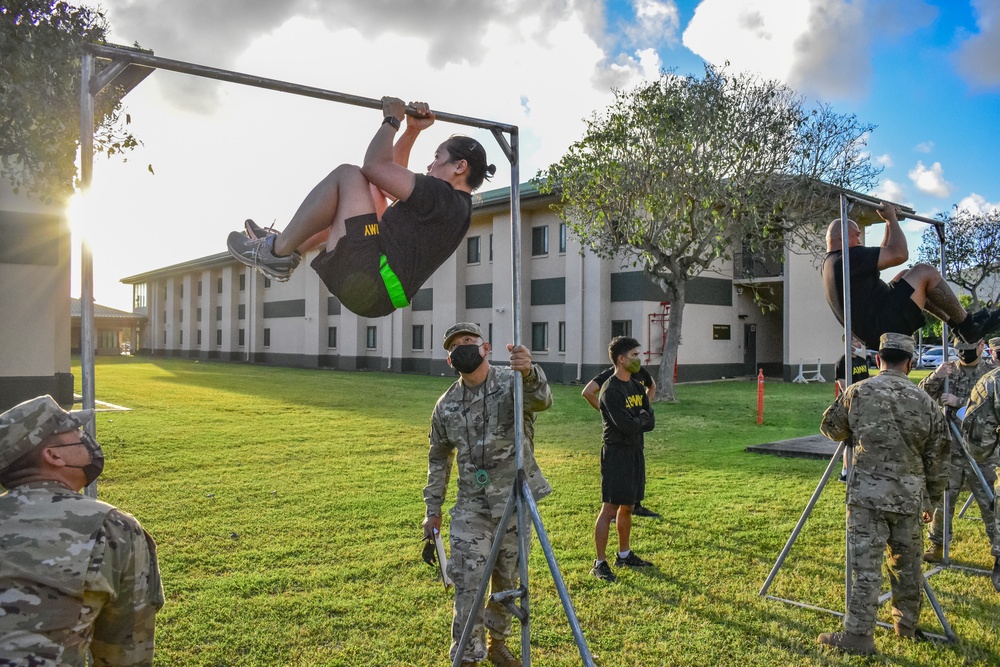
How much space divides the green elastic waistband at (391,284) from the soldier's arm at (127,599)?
52.0 inches

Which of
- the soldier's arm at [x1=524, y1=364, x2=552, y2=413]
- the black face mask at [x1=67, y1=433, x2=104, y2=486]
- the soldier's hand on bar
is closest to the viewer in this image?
the black face mask at [x1=67, y1=433, x2=104, y2=486]

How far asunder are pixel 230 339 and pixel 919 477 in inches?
1961

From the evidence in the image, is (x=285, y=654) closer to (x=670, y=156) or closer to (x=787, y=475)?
(x=787, y=475)

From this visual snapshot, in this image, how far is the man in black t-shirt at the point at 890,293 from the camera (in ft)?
16.1

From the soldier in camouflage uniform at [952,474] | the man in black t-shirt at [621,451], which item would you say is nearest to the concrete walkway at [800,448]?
the soldier in camouflage uniform at [952,474]

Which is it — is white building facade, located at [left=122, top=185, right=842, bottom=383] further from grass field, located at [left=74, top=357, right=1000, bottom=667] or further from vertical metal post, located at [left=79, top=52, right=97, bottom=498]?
vertical metal post, located at [left=79, top=52, right=97, bottom=498]

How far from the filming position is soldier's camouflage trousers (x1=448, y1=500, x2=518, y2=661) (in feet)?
14.4

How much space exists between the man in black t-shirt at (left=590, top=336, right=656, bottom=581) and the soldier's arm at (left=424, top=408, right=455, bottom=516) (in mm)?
1987

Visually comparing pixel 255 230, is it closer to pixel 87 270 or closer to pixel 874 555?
pixel 87 270

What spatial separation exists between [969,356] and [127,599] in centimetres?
815

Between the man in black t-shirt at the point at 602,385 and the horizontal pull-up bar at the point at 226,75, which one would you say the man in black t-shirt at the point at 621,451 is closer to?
the man in black t-shirt at the point at 602,385

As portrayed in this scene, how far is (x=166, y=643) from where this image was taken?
4703 millimetres

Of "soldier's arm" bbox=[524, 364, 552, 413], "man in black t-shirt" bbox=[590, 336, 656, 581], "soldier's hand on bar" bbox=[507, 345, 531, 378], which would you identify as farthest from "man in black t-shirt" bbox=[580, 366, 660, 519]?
"soldier's hand on bar" bbox=[507, 345, 531, 378]

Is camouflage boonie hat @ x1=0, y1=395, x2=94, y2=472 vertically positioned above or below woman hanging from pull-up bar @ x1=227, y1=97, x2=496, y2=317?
below
